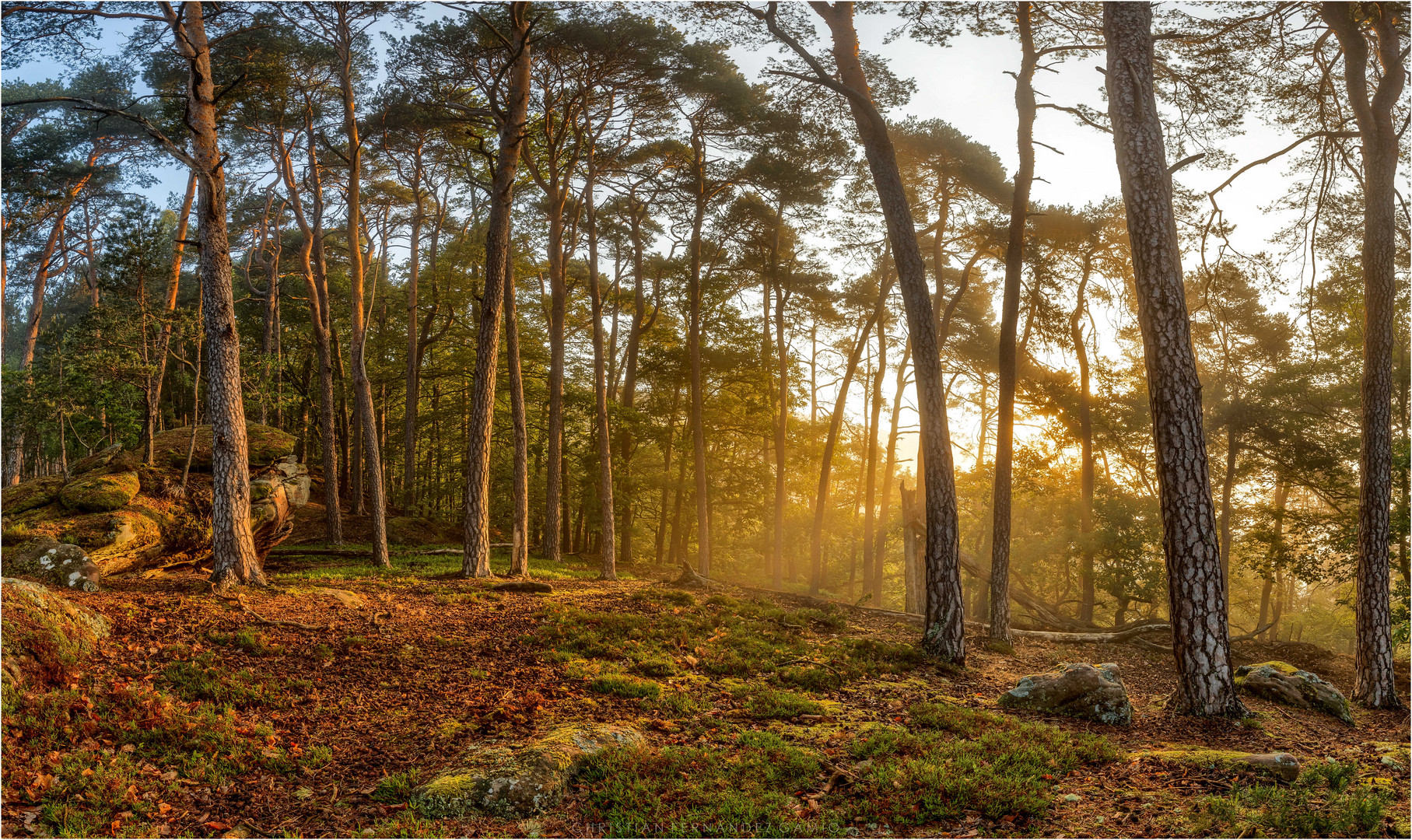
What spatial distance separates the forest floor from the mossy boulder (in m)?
5.27

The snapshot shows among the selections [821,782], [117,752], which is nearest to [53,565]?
[117,752]

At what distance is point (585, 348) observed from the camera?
27234 mm

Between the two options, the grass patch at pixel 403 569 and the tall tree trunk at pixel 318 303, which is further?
the tall tree trunk at pixel 318 303

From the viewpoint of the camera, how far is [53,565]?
736cm

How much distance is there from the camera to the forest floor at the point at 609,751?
3.75 m

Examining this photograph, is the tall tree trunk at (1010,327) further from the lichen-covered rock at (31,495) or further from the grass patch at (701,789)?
the lichen-covered rock at (31,495)

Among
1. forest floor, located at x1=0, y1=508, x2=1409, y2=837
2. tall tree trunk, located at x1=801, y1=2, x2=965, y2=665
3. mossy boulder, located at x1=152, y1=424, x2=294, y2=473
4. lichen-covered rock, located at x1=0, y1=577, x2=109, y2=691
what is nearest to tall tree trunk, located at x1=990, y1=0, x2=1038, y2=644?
forest floor, located at x1=0, y1=508, x2=1409, y2=837

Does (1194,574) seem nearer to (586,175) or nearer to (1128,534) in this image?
(586,175)

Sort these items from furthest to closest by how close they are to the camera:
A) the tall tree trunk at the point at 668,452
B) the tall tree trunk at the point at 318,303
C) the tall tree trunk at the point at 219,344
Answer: the tall tree trunk at the point at 668,452 < the tall tree trunk at the point at 318,303 < the tall tree trunk at the point at 219,344

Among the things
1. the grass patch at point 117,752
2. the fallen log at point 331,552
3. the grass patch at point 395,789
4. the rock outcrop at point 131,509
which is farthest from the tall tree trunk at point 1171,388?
the fallen log at point 331,552

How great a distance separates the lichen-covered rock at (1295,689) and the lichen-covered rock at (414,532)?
1803 centimetres

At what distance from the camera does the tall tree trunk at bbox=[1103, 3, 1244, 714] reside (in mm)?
6016

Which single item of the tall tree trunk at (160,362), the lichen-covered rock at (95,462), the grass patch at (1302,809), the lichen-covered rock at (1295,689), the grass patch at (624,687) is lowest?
the lichen-covered rock at (1295,689)

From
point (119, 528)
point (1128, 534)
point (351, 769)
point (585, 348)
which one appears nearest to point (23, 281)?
point (585, 348)
